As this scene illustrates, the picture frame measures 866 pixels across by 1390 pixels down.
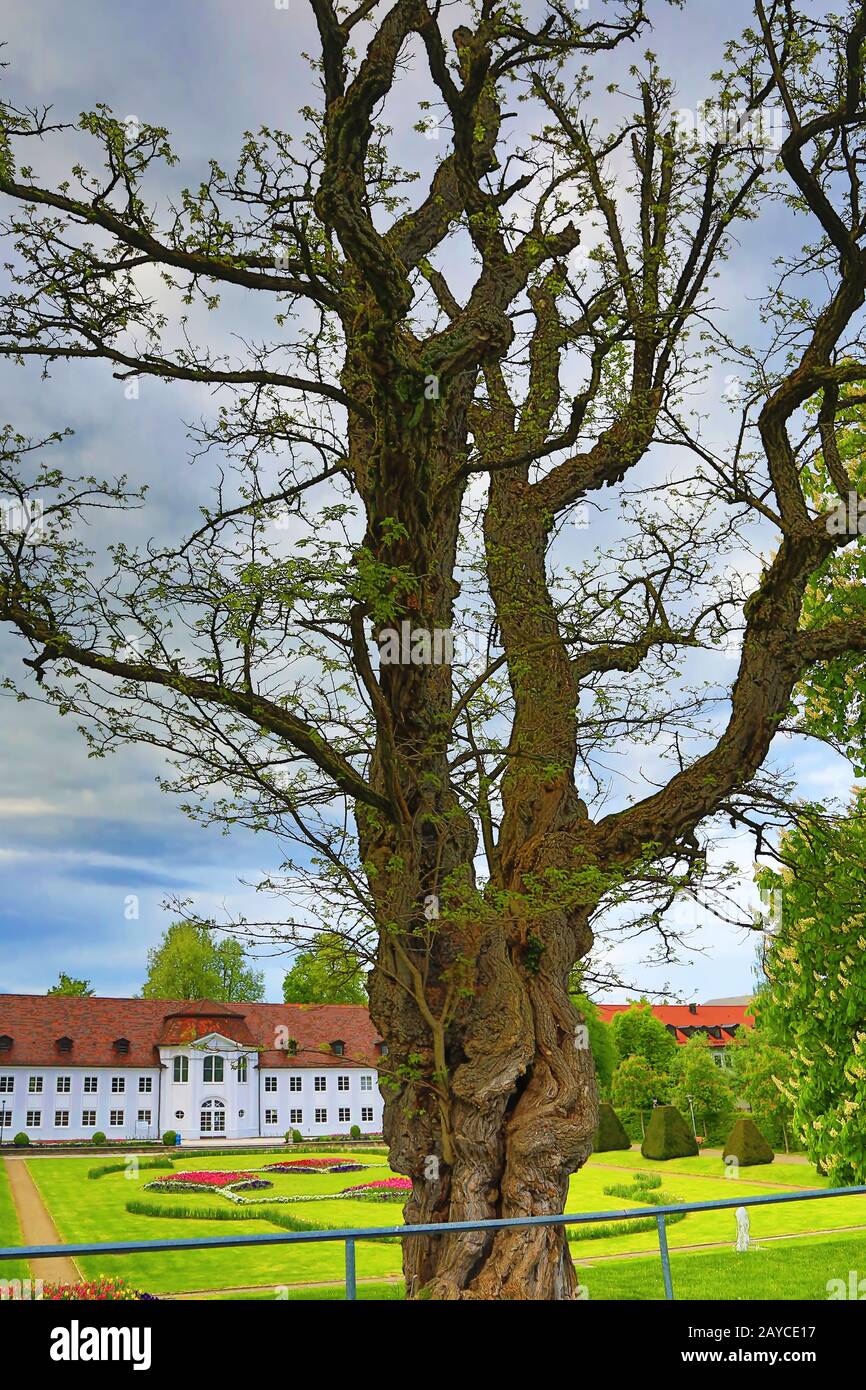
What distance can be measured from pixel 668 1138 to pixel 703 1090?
3.82 metres

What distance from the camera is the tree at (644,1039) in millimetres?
42281

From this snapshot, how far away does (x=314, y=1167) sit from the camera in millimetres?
35875

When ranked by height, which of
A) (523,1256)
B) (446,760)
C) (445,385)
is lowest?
(523,1256)

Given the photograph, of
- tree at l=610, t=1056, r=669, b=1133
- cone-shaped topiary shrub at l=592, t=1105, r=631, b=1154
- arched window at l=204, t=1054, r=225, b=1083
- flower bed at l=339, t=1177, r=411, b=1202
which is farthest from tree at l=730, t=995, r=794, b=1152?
arched window at l=204, t=1054, r=225, b=1083

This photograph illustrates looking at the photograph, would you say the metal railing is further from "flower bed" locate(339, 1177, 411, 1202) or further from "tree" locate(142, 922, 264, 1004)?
"tree" locate(142, 922, 264, 1004)

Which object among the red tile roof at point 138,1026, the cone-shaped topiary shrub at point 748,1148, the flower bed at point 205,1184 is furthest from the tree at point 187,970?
the cone-shaped topiary shrub at point 748,1148

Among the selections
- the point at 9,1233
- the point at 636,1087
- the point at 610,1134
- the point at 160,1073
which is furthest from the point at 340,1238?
the point at 160,1073

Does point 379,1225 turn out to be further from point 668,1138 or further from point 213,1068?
point 213,1068

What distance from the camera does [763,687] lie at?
952 centimetres

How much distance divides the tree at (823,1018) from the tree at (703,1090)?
21.1 meters

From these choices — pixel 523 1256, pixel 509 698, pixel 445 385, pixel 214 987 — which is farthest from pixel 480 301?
pixel 214 987

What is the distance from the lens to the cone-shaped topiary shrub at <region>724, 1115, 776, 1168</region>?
3048 cm
